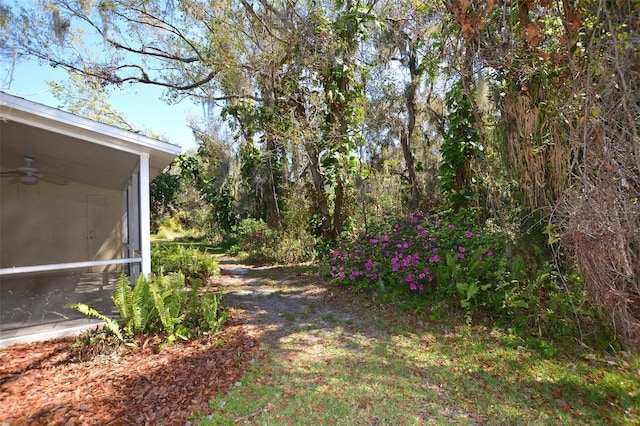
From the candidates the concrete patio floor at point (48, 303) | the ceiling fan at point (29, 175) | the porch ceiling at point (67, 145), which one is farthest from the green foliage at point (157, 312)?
the ceiling fan at point (29, 175)

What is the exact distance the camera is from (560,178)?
337 centimetres

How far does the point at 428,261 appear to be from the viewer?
5.74 metres

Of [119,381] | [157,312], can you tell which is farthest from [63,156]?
[119,381]

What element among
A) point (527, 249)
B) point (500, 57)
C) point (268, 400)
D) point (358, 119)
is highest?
point (358, 119)

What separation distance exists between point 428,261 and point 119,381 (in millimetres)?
4571

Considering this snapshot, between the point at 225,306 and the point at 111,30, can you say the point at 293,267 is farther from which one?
the point at 111,30

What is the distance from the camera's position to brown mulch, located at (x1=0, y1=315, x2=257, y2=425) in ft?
8.99

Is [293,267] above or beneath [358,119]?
beneath

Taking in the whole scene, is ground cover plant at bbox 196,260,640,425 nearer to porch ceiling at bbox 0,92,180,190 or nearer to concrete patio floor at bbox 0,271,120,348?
concrete patio floor at bbox 0,271,120,348

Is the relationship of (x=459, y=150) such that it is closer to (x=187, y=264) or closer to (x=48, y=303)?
(x=187, y=264)

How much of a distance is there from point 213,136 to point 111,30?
583cm

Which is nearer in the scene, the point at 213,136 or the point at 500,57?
the point at 500,57

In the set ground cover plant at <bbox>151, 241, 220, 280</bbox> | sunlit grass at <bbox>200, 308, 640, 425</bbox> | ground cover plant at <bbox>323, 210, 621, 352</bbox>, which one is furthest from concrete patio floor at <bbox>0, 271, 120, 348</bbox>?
ground cover plant at <bbox>323, 210, 621, 352</bbox>

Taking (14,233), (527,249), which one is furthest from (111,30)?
(527,249)
